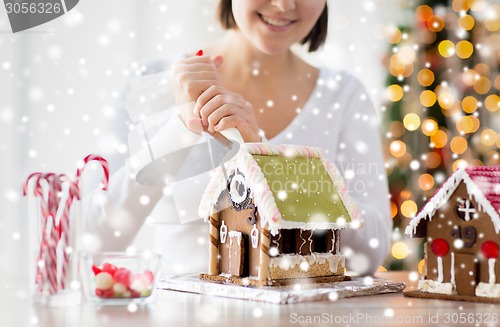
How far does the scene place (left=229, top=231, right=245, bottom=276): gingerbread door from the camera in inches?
50.7

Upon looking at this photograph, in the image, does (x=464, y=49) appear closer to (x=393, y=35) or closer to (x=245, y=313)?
(x=393, y=35)

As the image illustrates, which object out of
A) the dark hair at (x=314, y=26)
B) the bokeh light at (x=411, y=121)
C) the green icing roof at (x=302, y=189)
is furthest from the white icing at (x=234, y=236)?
the bokeh light at (x=411, y=121)

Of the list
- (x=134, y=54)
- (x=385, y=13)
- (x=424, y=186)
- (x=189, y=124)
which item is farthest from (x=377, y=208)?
(x=385, y=13)

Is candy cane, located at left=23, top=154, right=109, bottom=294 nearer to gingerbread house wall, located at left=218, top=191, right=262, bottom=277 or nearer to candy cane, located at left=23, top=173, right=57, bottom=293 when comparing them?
candy cane, located at left=23, top=173, right=57, bottom=293

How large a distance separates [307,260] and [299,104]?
911 mm

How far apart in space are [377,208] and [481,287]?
32.9 inches

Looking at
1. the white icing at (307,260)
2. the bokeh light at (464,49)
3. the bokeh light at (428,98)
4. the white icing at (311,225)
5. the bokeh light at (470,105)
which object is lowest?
the white icing at (307,260)

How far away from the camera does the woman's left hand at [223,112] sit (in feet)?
4.71

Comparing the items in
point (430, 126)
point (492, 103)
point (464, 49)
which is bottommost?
point (430, 126)

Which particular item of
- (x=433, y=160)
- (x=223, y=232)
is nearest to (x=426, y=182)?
(x=433, y=160)

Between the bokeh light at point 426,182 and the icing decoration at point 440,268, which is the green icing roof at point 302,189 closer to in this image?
the icing decoration at point 440,268

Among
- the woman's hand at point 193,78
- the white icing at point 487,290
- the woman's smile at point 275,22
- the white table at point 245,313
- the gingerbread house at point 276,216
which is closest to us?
the white table at point 245,313

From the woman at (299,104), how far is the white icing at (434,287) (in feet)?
2.06

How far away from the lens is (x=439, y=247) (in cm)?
120
